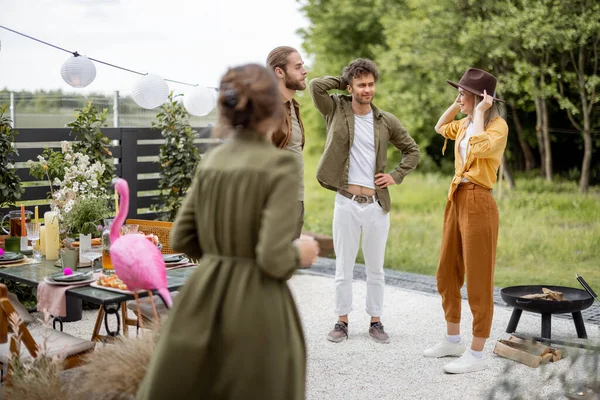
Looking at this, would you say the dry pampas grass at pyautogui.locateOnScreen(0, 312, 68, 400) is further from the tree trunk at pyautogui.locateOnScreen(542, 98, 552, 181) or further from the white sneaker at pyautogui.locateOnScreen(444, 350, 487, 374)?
the tree trunk at pyautogui.locateOnScreen(542, 98, 552, 181)

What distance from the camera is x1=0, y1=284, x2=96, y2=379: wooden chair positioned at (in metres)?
3.50

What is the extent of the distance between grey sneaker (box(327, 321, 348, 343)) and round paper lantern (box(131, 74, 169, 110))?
2.36 meters

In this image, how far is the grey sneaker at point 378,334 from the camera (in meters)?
5.31

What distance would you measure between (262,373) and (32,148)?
4933 millimetres

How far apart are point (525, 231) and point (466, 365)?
→ 6277 millimetres

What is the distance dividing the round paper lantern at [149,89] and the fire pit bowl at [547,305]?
10.3 ft

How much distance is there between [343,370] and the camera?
472 centimetres

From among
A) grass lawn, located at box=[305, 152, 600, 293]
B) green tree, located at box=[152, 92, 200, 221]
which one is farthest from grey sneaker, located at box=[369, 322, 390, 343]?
grass lawn, located at box=[305, 152, 600, 293]

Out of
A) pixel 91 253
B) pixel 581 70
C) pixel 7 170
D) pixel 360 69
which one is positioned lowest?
pixel 91 253

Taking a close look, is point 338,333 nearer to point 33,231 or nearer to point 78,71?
point 33,231

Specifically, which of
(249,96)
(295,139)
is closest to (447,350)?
(295,139)

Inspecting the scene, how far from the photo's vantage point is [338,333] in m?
5.32

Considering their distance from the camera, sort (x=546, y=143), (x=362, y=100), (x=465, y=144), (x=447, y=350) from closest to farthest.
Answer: (x=465, y=144), (x=447, y=350), (x=362, y=100), (x=546, y=143)

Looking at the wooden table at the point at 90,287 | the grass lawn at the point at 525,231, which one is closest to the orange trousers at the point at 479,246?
the wooden table at the point at 90,287
